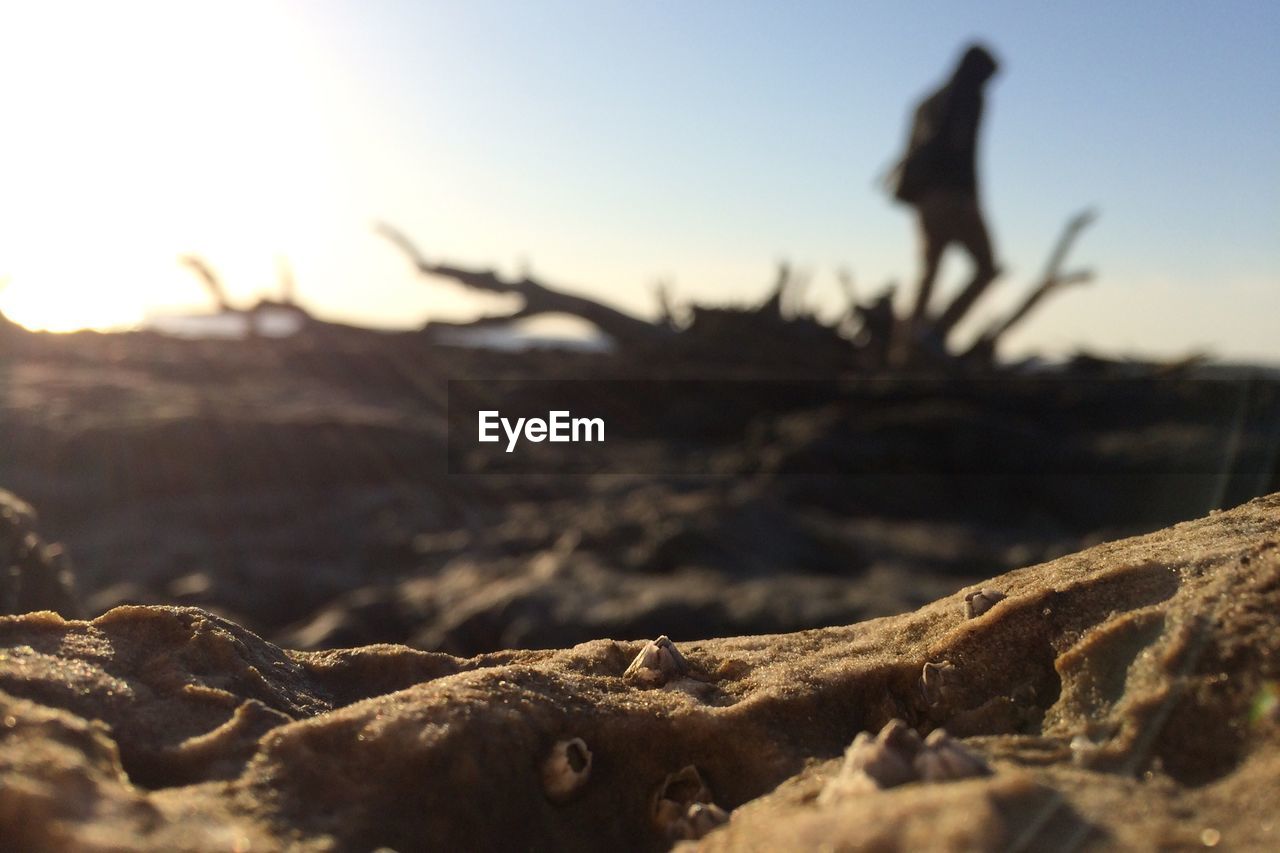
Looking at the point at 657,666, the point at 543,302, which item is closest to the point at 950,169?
the point at 543,302

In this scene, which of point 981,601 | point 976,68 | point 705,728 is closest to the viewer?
point 705,728

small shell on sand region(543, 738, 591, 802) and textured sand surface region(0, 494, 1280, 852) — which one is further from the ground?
textured sand surface region(0, 494, 1280, 852)

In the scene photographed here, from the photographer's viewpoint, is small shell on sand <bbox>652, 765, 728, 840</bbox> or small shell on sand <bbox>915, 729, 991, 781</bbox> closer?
small shell on sand <bbox>915, 729, 991, 781</bbox>

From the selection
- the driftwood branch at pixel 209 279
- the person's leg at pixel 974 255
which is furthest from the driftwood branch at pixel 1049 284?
→ the driftwood branch at pixel 209 279

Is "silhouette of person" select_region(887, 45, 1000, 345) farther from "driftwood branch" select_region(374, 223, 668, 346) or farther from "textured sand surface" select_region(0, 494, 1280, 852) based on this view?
"textured sand surface" select_region(0, 494, 1280, 852)

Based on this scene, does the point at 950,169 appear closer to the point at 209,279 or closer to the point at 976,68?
the point at 976,68

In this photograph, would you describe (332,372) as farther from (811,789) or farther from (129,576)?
(811,789)

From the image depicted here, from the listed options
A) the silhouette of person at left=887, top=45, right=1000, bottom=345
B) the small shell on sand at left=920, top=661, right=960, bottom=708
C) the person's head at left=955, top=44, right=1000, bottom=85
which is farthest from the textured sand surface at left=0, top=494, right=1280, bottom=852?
the person's head at left=955, top=44, right=1000, bottom=85
